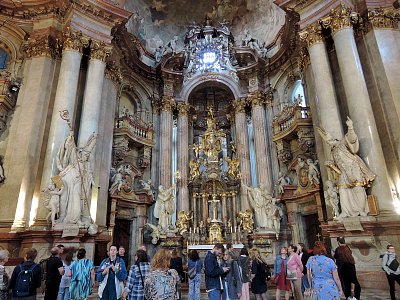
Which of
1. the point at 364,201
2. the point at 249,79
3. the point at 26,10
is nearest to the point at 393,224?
the point at 364,201

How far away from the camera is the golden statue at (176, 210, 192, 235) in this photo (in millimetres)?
14070

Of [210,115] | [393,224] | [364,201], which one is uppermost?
[210,115]

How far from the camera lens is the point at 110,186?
41.5 feet

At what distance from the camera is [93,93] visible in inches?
446

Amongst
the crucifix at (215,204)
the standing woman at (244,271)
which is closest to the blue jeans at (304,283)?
the standing woman at (244,271)

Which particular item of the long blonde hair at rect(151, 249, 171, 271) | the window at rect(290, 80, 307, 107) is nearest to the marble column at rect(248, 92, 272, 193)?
the window at rect(290, 80, 307, 107)

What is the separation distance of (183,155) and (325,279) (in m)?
12.5

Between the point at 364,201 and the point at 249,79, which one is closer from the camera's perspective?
the point at 364,201

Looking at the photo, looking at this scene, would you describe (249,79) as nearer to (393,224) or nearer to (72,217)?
(393,224)

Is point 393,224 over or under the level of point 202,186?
under

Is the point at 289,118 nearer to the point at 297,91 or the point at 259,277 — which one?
the point at 297,91

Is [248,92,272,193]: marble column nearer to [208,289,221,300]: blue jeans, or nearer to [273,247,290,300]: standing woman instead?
[273,247,290,300]: standing woman

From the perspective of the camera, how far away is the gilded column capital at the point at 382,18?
10500 millimetres

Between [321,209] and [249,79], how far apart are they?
8730mm
